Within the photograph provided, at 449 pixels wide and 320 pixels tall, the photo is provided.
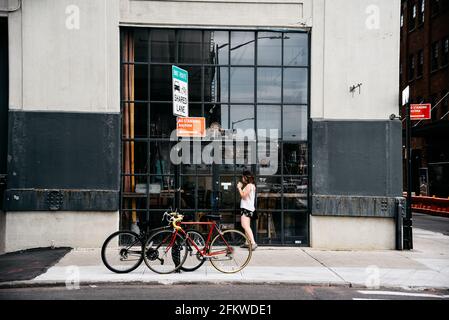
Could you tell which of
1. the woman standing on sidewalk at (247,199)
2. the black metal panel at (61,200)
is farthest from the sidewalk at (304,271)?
the black metal panel at (61,200)

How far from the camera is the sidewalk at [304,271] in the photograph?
8.38 metres

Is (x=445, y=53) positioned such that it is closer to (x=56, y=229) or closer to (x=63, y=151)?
(x=63, y=151)

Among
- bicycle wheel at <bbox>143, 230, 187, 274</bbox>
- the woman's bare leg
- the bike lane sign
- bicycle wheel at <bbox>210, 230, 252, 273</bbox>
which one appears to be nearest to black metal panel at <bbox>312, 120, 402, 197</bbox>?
the woman's bare leg

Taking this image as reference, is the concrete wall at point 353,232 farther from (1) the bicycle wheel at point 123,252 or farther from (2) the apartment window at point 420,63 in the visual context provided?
(2) the apartment window at point 420,63

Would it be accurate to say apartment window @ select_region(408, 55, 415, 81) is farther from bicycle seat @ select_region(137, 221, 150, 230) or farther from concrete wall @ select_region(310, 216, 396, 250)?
bicycle seat @ select_region(137, 221, 150, 230)

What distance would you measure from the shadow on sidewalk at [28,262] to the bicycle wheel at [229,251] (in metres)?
3.12

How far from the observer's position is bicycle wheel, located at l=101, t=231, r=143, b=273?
8.84 metres

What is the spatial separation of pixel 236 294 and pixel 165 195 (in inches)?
191

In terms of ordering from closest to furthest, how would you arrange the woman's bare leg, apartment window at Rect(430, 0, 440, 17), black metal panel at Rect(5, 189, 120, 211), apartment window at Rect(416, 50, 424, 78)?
1. the woman's bare leg
2. black metal panel at Rect(5, 189, 120, 211)
3. apartment window at Rect(430, 0, 440, 17)
4. apartment window at Rect(416, 50, 424, 78)

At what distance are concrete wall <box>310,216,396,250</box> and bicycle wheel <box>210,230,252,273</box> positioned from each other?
325 cm

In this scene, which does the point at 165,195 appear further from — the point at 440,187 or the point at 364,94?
the point at 440,187

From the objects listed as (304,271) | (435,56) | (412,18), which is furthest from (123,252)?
(412,18)

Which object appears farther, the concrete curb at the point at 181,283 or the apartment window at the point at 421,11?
the apartment window at the point at 421,11
